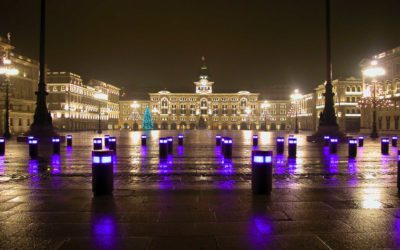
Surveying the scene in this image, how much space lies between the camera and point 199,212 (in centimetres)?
812

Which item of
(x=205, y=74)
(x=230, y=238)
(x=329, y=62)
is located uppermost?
(x=205, y=74)

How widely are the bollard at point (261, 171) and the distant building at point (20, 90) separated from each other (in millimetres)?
66162

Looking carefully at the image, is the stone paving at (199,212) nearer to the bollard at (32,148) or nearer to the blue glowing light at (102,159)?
the blue glowing light at (102,159)

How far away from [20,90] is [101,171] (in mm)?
86846

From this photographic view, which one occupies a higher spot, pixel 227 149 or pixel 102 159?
pixel 102 159

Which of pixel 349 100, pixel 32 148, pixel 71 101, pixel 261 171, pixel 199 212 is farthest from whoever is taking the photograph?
pixel 71 101

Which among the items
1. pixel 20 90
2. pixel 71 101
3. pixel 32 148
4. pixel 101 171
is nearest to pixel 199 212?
pixel 101 171

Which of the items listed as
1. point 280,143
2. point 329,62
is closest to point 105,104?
point 329,62

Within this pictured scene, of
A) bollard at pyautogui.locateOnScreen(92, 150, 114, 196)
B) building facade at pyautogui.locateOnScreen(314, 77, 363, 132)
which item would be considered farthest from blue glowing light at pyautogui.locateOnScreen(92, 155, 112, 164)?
building facade at pyautogui.locateOnScreen(314, 77, 363, 132)

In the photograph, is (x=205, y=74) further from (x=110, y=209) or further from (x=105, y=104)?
(x=110, y=209)

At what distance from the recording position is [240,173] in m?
14.3

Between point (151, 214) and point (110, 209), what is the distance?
36.7 inches


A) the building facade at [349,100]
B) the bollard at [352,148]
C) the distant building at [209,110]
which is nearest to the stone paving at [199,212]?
the bollard at [352,148]

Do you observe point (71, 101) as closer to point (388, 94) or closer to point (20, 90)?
point (20, 90)
